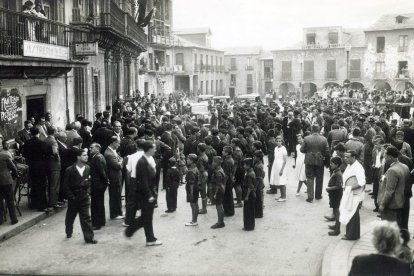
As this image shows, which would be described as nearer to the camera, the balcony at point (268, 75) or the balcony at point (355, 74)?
the balcony at point (355, 74)

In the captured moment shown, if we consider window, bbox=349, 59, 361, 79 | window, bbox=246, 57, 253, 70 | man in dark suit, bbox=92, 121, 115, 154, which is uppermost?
window, bbox=246, 57, 253, 70

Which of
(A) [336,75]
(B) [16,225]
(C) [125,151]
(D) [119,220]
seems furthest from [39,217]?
(A) [336,75]

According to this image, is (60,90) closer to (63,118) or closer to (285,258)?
(63,118)

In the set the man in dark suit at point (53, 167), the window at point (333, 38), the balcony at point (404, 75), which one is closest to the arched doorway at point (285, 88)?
the window at point (333, 38)

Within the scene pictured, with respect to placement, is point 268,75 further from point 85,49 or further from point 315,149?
point 315,149

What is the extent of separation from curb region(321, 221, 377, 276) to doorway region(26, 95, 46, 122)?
1078 centimetres

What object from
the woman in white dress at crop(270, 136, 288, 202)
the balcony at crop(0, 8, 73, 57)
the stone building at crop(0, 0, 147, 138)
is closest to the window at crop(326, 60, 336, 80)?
the stone building at crop(0, 0, 147, 138)

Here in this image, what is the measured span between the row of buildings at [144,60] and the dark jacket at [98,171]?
11.6 ft

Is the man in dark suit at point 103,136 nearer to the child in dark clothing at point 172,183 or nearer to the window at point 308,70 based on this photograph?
the child in dark clothing at point 172,183

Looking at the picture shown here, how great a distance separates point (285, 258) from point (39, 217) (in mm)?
5160

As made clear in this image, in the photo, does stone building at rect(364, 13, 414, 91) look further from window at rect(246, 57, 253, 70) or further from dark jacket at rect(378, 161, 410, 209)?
dark jacket at rect(378, 161, 410, 209)

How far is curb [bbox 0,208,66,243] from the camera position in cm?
883

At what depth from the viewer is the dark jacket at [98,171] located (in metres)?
9.17

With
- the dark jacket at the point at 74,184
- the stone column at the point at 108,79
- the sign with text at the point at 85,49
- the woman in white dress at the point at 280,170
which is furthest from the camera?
the stone column at the point at 108,79
